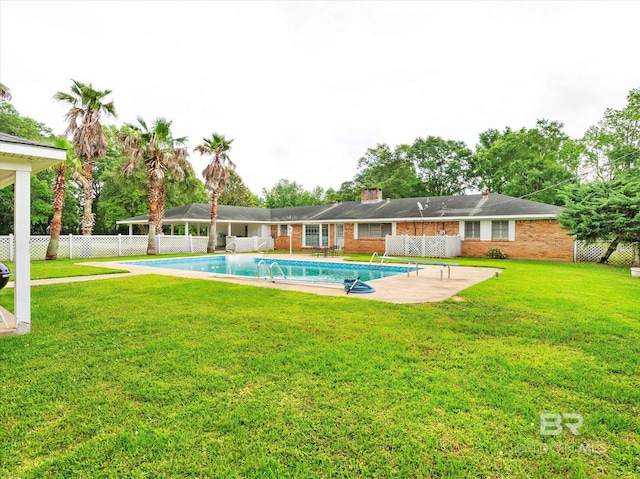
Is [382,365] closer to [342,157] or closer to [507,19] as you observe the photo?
[507,19]

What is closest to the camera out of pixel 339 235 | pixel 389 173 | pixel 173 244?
pixel 173 244

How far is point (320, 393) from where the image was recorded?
3.19 metres

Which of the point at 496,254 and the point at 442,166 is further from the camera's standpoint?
the point at 442,166

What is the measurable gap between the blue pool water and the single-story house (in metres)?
4.22

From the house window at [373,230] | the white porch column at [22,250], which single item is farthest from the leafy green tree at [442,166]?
the white porch column at [22,250]

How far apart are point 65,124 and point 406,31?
1889cm

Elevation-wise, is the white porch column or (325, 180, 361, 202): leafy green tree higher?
(325, 180, 361, 202): leafy green tree

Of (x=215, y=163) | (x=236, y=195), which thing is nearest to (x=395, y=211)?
(x=215, y=163)

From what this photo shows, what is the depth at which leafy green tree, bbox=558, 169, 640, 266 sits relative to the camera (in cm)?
1395

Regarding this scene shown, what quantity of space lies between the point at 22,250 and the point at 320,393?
4894mm

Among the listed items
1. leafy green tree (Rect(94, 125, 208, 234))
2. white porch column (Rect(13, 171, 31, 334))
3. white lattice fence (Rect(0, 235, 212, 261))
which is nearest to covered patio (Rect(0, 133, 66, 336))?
white porch column (Rect(13, 171, 31, 334))

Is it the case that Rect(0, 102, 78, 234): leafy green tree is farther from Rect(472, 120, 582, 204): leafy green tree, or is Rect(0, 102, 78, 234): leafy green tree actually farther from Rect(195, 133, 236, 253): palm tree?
Rect(472, 120, 582, 204): leafy green tree

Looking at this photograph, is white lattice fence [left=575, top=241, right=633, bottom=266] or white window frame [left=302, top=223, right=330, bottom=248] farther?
white window frame [left=302, top=223, right=330, bottom=248]

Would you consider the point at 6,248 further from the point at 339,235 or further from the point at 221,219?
the point at 339,235
